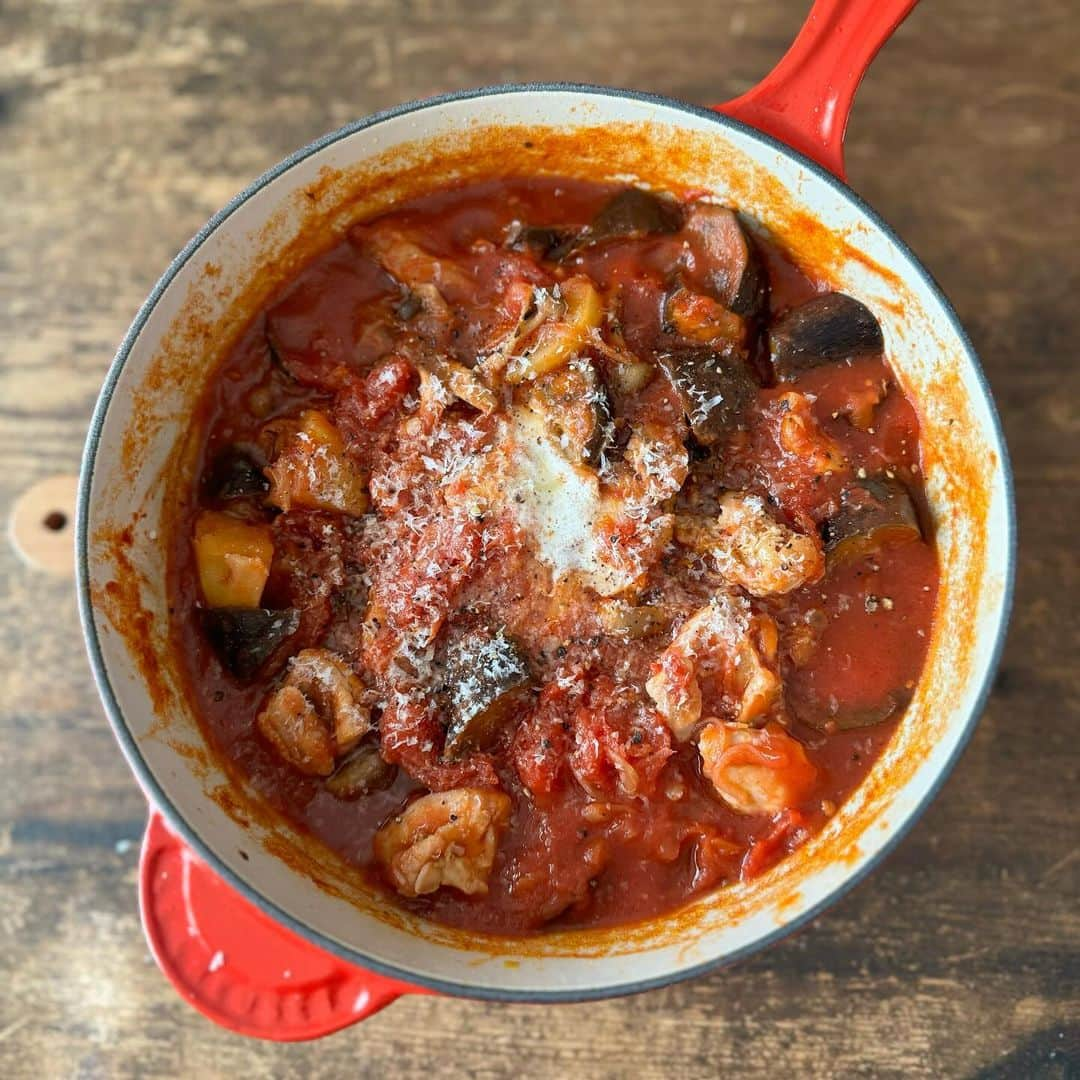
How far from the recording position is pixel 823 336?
3.00 metres

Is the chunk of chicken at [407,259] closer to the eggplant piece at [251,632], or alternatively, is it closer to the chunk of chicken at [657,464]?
the chunk of chicken at [657,464]

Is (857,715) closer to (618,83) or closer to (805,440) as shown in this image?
(805,440)

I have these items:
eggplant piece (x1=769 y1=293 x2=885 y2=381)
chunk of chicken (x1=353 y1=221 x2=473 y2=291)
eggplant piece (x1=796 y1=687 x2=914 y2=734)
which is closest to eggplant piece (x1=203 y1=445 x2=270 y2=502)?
chunk of chicken (x1=353 y1=221 x2=473 y2=291)

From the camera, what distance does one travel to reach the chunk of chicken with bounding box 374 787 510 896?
2.74 m

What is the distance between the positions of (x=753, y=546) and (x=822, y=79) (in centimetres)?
119

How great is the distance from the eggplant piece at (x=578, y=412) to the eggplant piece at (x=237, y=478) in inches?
31.8

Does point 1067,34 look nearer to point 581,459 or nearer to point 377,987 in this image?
point 581,459

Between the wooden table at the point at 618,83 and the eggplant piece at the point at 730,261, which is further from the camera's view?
the wooden table at the point at 618,83

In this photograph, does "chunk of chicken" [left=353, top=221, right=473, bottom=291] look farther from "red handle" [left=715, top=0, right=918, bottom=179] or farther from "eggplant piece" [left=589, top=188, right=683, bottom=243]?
"red handle" [left=715, top=0, right=918, bottom=179]

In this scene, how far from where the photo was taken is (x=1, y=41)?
12.0 feet

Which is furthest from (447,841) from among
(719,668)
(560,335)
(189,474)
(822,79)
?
(822,79)

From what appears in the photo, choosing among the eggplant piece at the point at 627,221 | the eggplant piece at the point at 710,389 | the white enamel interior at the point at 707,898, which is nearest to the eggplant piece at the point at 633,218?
the eggplant piece at the point at 627,221

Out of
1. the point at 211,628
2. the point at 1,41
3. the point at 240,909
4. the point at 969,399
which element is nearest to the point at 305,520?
the point at 211,628

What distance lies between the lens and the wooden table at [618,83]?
319 centimetres
